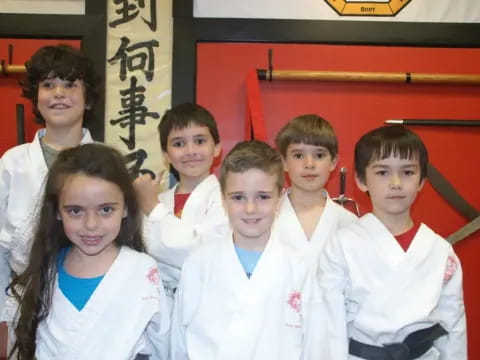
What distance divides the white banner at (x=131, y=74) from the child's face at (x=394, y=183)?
1.64 m

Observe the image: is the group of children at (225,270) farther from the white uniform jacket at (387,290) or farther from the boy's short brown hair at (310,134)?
the boy's short brown hair at (310,134)

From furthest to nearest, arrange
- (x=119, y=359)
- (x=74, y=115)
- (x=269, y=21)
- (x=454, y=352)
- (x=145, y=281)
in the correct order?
(x=269, y=21) < (x=74, y=115) < (x=454, y=352) < (x=145, y=281) < (x=119, y=359)

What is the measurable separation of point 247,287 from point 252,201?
11.4 inches

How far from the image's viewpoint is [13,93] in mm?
3205

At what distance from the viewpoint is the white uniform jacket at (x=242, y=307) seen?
5.36 feet

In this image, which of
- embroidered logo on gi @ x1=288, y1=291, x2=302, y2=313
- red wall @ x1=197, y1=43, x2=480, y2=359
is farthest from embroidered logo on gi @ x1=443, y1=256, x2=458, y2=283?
red wall @ x1=197, y1=43, x2=480, y2=359

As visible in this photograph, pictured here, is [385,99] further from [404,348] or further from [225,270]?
[225,270]

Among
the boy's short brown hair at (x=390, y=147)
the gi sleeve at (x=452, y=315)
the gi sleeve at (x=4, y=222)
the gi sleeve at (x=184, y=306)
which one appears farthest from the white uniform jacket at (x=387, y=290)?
the gi sleeve at (x=4, y=222)

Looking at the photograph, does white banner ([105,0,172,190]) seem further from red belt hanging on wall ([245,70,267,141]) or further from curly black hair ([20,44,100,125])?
curly black hair ([20,44,100,125])

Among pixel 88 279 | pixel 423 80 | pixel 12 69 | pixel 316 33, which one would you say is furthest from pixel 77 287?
pixel 423 80

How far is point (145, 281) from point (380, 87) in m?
2.12

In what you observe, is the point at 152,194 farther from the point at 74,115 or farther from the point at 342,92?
the point at 342,92

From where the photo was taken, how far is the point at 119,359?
1.57 meters

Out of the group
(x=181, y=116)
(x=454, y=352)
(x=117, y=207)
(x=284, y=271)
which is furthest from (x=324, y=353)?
(x=181, y=116)
